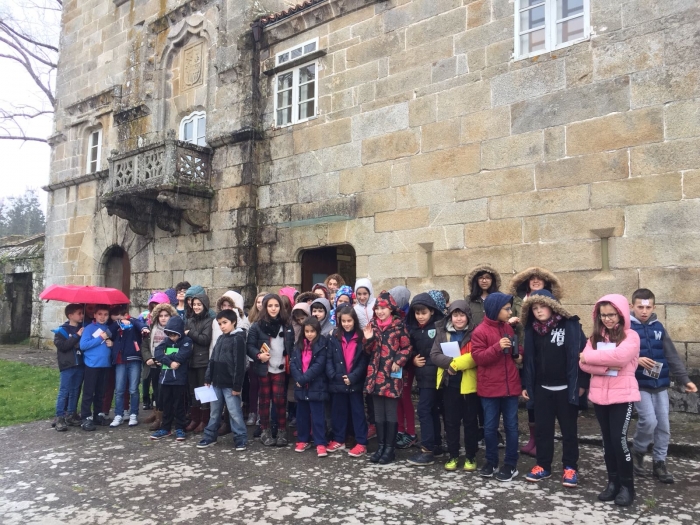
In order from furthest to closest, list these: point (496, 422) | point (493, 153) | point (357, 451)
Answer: point (493, 153), point (357, 451), point (496, 422)

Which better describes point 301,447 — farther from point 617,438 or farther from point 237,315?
point 617,438

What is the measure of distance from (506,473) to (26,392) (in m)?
8.05

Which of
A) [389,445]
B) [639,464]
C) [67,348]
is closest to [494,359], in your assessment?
[389,445]

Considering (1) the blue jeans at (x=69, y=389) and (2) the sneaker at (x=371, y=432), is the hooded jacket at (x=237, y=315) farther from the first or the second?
(1) the blue jeans at (x=69, y=389)

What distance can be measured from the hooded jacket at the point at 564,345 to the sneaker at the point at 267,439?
2664mm

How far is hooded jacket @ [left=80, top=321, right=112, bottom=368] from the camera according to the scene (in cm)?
683

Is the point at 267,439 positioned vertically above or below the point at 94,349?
below

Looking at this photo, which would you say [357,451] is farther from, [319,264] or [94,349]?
[319,264]

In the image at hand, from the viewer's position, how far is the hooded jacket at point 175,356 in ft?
20.6

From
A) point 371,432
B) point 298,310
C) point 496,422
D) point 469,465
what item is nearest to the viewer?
point 496,422

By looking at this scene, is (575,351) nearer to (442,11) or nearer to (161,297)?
(161,297)

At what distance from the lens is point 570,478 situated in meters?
4.41

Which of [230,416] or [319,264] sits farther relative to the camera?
[319,264]

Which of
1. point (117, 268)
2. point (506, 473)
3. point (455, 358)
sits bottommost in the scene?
point (506, 473)
